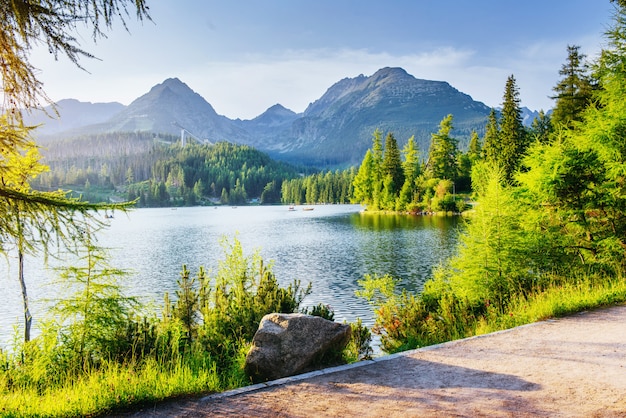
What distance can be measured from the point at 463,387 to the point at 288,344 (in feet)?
8.71

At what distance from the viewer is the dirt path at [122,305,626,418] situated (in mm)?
4969

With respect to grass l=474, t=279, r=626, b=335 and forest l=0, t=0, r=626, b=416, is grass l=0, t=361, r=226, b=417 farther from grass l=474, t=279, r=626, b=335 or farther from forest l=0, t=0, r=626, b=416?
grass l=474, t=279, r=626, b=335

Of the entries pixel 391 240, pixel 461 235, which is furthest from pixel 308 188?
pixel 461 235

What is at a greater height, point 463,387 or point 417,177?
point 417,177

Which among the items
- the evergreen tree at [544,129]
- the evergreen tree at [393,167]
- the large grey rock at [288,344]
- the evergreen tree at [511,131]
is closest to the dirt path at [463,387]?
the large grey rock at [288,344]

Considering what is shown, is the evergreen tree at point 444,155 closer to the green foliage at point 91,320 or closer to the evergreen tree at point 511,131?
the evergreen tree at point 511,131

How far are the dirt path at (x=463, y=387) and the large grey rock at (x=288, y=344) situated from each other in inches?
21.3

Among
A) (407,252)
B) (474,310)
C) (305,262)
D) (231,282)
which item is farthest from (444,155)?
(231,282)

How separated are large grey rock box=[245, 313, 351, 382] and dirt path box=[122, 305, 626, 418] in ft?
1.78

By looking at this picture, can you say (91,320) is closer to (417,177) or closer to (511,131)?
(511,131)

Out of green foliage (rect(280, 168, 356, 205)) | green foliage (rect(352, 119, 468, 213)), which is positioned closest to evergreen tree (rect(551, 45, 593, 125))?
green foliage (rect(352, 119, 468, 213))

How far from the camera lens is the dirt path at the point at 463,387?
16.3 feet

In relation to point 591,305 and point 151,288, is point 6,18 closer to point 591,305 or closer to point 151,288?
point 591,305

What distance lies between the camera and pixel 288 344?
6793mm
